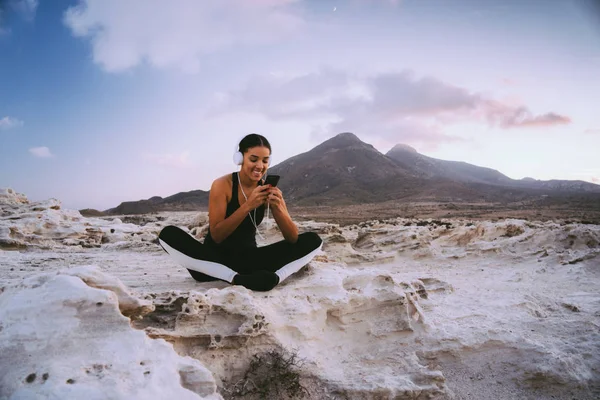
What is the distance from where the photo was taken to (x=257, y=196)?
3.38m

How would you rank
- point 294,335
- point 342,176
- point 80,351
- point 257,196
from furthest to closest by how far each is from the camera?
point 342,176, point 257,196, point 294,335, point 80,351

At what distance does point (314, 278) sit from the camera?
3.63 m

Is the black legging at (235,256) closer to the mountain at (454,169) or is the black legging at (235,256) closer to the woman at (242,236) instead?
the woman at (242,236)

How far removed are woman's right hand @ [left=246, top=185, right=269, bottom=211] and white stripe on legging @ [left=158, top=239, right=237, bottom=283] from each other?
2.07 feet

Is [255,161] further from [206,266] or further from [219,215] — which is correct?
[206,266]

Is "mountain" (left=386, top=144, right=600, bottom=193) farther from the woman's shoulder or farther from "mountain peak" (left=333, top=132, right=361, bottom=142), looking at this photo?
the woman's shoulder

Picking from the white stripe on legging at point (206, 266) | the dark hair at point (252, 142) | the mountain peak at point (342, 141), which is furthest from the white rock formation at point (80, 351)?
the mountain peak at point (342, 141)

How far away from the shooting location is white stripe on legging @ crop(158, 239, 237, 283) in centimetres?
335

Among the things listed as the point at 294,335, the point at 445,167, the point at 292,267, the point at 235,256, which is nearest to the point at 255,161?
the point at 235,256

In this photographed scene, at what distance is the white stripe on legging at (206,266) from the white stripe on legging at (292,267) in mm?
445

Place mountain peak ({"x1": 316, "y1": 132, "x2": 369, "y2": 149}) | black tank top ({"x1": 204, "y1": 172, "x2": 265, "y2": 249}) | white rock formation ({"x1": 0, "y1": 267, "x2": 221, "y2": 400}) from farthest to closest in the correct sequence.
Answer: mountain peak ({"x1": 316, "y1": 132, "x2": 369, "y2": 149}), black tank top ({"x1": 204, "y1": 172, "x2": 265, "y2": 249}), white rock formation ({"x1": 0, "y1": 267, "x2": 221, "y2": 400})

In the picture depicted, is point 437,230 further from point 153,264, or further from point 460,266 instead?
point 153,264

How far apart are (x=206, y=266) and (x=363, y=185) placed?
60772 millimetres

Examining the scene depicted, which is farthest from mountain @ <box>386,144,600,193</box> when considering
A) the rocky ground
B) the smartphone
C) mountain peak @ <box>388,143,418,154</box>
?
the smartphone
